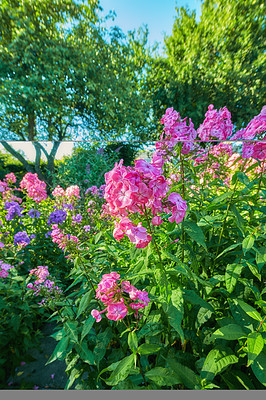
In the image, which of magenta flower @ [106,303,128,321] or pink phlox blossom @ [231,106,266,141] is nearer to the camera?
magenta flower @ [106,303,128,321]

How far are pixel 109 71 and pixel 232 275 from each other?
11343mm

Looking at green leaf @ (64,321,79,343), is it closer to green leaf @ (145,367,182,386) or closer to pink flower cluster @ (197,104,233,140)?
green leaf @ (145,367,182,386)

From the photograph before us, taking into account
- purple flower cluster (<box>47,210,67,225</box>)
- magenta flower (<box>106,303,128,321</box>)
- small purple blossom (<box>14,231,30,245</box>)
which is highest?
purple flower cluster (<box>47,210,67,225</box>)

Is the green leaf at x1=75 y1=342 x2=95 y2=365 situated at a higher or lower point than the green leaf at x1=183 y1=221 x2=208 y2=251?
lower

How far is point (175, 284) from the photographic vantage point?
1037mm

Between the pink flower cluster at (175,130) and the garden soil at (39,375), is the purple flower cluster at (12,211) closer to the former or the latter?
the garden soil at (39,375)

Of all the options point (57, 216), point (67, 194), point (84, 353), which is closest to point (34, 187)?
point (57, 216)

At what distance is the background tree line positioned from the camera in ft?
28.1

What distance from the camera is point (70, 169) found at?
1.76m

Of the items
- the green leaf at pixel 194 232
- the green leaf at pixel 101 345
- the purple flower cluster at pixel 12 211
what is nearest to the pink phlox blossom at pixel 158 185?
the green leaf at pixel 194 232

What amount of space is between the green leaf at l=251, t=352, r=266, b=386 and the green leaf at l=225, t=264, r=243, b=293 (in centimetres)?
28

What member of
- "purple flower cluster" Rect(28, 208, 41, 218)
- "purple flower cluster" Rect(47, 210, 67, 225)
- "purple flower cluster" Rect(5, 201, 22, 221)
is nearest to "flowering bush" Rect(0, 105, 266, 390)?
"purple flower cluster" Rect(47, 210, 67, 225)

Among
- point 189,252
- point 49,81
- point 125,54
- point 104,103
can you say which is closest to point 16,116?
point 49,81

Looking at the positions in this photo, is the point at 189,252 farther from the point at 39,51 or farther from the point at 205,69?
the point at 205,69
